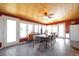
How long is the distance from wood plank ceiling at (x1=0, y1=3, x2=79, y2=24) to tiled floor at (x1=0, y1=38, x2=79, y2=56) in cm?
59

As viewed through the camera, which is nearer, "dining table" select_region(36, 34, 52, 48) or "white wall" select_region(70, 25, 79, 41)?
"white wall" select_region(70, 25, 79, 41)

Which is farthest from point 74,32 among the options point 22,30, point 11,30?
point 11,30

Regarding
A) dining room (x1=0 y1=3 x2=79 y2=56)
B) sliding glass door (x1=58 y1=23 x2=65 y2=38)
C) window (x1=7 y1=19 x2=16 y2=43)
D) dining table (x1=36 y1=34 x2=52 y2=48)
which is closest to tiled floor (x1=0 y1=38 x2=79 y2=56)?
dining room (x1=0 y1=3 x2=79 y2=56)

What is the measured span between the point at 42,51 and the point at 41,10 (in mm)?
1033

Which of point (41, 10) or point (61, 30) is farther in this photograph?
point (41, 10)

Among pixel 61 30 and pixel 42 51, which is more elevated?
pixel 61 30

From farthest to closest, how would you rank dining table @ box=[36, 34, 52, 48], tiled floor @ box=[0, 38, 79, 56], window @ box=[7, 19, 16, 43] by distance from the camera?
1. dining table @ box=[36, 34, 52, 48]
2. window @ box=[7, 19, 16, 43]
3. tiled floor @ box=[0, 38, 79, 56]

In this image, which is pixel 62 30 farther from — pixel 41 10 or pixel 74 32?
pixel 41 10

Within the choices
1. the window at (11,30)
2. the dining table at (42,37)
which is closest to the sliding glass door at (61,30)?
the dining table at (42,37)

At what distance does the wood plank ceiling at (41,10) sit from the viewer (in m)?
2.65

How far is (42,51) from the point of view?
9.06ft

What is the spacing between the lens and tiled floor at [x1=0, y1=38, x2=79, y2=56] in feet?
8.48

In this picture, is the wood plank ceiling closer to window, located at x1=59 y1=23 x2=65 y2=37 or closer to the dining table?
window, located at x1=59 y1=23 x2=65 y2=37

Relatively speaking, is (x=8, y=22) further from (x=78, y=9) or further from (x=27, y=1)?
(x=78, y=9)
